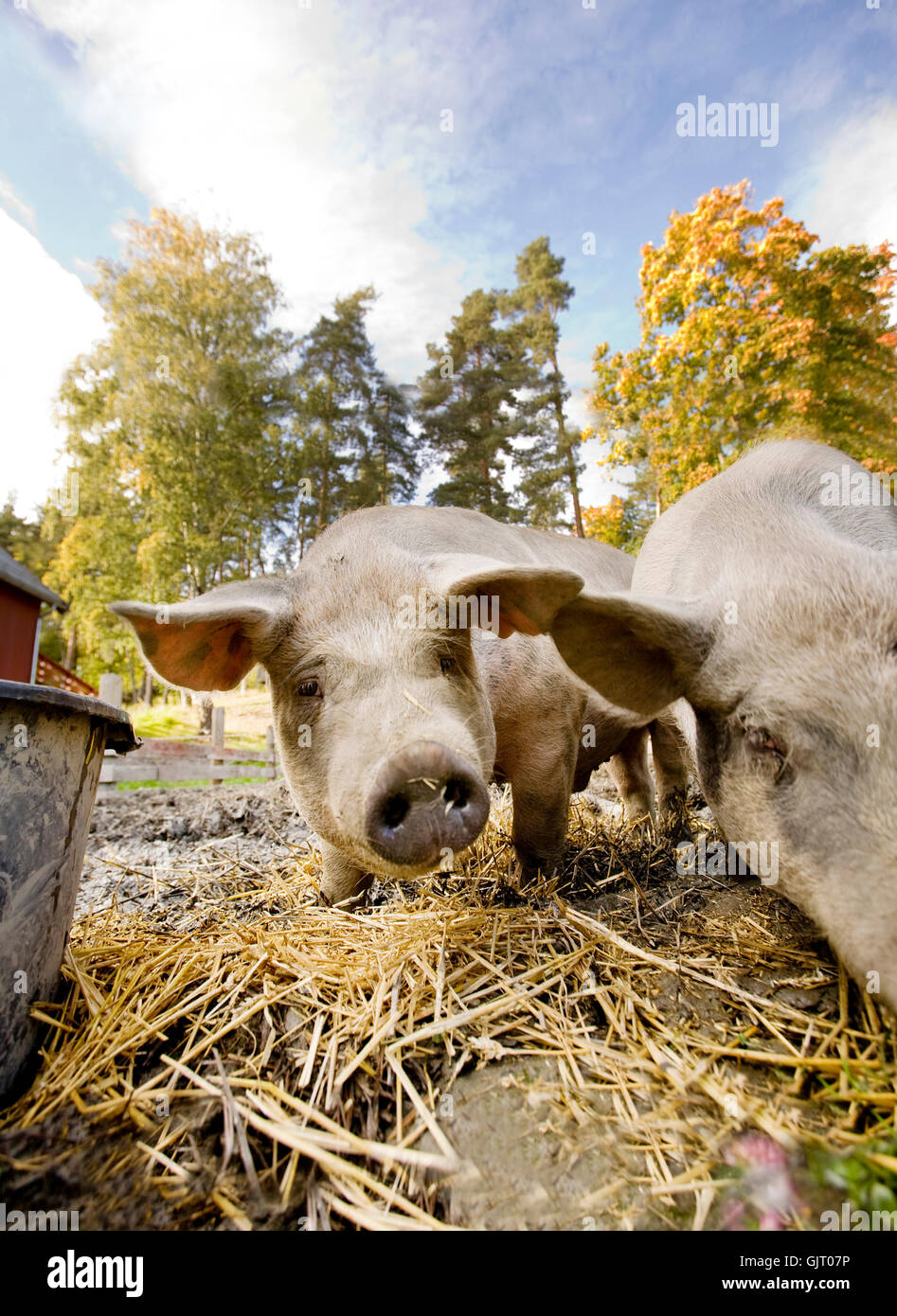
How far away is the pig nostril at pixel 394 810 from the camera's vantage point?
6.04 ft

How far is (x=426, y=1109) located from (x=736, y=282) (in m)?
16.6

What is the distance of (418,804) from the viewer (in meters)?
1.85

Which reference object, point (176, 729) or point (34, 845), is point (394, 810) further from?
point (176, 729)

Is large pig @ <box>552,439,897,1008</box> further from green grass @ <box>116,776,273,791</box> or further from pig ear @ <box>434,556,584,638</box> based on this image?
green grass @ <box>116,776,273,791</box>

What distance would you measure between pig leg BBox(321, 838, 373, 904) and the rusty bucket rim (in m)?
1.16

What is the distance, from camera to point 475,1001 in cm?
209

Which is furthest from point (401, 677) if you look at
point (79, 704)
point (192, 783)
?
point (192, 783)

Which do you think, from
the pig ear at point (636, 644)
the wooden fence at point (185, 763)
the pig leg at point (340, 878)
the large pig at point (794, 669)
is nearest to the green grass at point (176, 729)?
the wooden fence at point (185, 763)

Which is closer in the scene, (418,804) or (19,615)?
(418,804)

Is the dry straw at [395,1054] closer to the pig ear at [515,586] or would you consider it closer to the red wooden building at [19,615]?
the pig ear at [515,586]

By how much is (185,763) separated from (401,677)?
10.6 meters

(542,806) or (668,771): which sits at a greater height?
(668,771)

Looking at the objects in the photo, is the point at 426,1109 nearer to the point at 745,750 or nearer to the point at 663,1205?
the point at 663,1205

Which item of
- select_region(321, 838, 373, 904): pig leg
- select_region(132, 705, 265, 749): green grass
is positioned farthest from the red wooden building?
select_region(321, 838, 373, 904): pig leg
